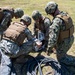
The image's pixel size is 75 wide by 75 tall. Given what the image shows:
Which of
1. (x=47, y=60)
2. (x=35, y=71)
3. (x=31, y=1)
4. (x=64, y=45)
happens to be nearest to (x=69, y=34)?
(x=64, y=45)

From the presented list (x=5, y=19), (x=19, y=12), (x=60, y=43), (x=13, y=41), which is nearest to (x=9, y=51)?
(x=13, y=41)

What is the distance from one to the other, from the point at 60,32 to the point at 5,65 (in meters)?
1.83

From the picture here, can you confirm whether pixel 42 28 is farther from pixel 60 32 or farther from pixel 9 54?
pixel 9 54

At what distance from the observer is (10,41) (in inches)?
306

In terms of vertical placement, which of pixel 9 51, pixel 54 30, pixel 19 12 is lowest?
pixel 9 51

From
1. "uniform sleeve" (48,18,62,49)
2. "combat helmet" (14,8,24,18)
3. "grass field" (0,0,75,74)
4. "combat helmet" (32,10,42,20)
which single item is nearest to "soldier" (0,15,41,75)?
"uniform sleeve" (48,18,62,49)

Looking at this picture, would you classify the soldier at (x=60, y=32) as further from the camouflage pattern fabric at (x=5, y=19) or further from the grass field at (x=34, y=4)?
the grass field at (x=34, y=4)

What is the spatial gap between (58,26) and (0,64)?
203 cm

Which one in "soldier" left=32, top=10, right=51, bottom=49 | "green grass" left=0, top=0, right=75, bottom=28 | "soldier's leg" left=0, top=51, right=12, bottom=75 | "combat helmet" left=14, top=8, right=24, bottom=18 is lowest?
"green grass" left=0, top=0, right=75, bottom=28

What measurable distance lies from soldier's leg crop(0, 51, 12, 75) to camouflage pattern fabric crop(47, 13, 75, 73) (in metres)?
1.22

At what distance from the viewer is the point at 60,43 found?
814 centimetres

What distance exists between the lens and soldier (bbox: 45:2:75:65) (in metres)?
7.66

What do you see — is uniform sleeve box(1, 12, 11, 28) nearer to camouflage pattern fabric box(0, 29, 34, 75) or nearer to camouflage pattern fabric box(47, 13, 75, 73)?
camouflage pattern fabric box(0, 29, 34, 75)

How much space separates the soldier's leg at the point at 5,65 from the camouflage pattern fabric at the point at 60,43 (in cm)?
122
